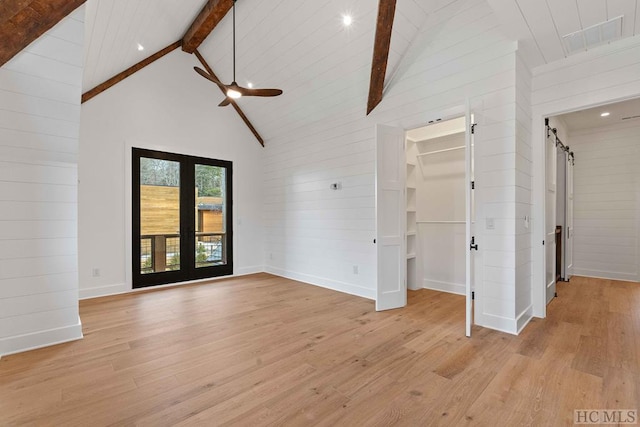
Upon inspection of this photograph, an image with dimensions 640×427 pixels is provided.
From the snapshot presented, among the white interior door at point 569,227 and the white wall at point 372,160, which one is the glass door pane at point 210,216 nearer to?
the white wall at point 372,160

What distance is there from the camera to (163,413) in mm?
1895

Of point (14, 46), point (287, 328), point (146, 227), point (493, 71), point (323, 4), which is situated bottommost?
point (287, 328)

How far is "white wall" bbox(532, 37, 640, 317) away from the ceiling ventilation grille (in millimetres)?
112

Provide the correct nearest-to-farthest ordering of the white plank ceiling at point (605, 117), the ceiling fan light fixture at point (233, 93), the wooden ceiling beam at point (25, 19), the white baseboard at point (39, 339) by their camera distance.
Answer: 1. the wooden ceiling beam at point (25, 19)
2. the white baseboard at point (39, 339)
3. the ceiling fan light fixture at point (233, 93)
4. the white plank ceiling at point (605, 117)

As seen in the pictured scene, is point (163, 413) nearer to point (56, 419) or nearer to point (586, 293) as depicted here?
point (56, 419)

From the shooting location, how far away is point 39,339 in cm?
286

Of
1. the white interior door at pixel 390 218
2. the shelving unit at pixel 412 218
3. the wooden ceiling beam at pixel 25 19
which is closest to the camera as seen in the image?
the wooden ceiling beam at pixel 25 19

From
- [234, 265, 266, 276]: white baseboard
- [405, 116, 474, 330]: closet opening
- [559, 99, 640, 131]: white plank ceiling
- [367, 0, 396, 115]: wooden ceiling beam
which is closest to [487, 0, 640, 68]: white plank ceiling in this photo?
[367, 0, 396, 115]: wooden ceiling beam

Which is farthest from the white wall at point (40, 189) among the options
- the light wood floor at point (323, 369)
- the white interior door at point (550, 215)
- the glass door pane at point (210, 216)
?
the white interior door at point (550, 215)

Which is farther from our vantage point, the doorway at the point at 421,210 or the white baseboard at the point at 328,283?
the white baseboard at the point at 328,283

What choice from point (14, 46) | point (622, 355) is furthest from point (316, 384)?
point (14, 46)

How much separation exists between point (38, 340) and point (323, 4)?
4.91 metres

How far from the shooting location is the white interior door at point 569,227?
17.9 feet

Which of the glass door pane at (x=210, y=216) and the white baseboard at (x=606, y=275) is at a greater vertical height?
the glass door pane at (x=210, y=216)
